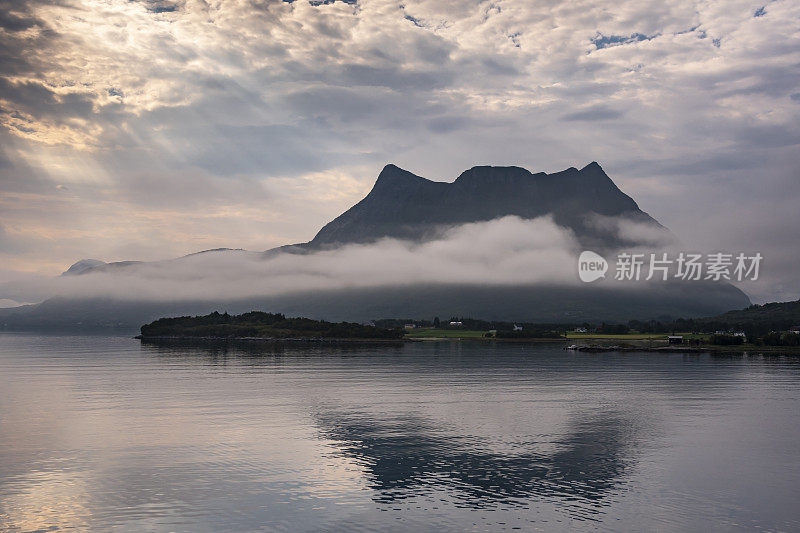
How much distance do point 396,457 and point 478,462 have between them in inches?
266

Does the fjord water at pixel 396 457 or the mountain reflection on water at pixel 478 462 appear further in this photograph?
the mountain reflection on water at pixel 478 462

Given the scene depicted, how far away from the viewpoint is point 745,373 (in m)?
126

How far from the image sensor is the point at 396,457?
50.8m

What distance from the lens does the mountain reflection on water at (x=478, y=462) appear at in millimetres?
41781

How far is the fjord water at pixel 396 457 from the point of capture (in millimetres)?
37562

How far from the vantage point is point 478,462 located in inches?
Result: 1933

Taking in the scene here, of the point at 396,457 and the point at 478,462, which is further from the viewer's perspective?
the point at 396,457

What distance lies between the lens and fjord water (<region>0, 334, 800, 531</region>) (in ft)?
123

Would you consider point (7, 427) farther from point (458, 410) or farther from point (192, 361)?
point (192, 361)

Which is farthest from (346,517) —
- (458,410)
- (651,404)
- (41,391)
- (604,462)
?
(41,391)

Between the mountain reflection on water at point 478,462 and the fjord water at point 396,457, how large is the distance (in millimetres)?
247

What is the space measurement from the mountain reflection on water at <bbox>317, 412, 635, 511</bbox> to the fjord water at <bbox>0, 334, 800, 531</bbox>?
247mm

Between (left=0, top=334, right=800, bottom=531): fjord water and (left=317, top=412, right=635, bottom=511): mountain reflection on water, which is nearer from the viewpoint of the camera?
(left=0, top=334, right=800, bottom=531): fjord water

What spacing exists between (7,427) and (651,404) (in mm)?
76212
